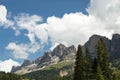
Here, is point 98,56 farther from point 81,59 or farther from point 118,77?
point 118,77

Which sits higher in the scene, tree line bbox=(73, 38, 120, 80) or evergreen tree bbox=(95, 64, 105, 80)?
tree line bbox=(73, 38, 120, 80)

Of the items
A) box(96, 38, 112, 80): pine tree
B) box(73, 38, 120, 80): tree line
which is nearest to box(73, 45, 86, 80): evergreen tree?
box(73, 38, 120, 80): tree line

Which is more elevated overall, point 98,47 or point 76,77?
point 98,47

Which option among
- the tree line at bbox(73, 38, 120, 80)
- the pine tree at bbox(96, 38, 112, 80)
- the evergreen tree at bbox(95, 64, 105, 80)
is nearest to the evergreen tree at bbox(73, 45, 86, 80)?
the tree line at bbox(73, 38, 120, 80)

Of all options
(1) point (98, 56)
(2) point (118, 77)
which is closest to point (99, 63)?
(1) point (98, 56)

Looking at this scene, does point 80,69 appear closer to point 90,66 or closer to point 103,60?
point 90,66

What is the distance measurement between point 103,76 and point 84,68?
643 cm

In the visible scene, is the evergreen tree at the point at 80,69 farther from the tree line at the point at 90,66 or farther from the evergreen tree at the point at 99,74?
the evergreen tree at the point at 99,74

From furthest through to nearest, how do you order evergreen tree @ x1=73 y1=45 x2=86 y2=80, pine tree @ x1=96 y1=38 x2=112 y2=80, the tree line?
pine tree @ x1=96 y1=38 x2=112 y2=80 < the tree line < evergreen tree @ x1=73 y1=45 x2=86 y2=80

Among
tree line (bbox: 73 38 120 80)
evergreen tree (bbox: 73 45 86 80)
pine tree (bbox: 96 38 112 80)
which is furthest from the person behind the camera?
pine tree (bbox: 96 38 112 80)

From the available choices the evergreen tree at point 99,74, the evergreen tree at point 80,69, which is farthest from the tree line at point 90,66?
the evergreen tree at point 99,74

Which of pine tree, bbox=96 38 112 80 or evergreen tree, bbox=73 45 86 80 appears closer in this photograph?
evergreen tree, bbox=73 45 86 80

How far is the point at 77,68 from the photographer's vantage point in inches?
3794

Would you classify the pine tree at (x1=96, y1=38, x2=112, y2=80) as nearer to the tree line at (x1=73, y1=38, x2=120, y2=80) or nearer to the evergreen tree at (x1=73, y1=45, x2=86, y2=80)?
the tree line at (x1=73, y1=38, x2=120, y2=80)
